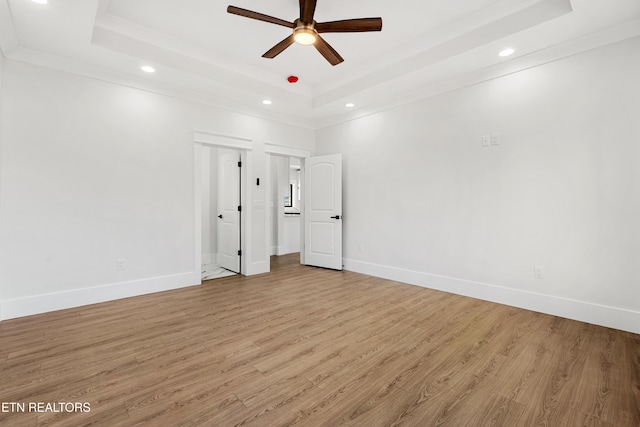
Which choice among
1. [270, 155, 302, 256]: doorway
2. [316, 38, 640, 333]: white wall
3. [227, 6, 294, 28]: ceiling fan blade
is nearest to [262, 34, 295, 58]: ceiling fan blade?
[227, 6, 294, 28]: ceiling fan blade

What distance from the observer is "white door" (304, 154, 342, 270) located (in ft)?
17.3

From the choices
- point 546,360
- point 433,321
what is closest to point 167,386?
point 433,321

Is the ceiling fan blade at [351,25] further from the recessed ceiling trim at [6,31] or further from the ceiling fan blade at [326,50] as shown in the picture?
the recessed ceiling trim at [6,31]

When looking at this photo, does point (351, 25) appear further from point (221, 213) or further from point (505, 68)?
point (221, 213)

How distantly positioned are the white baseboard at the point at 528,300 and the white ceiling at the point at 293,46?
8.69 feet

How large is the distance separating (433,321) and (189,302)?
9.44ft

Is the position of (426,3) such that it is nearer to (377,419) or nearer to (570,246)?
(570,246)

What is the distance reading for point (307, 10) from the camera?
7.97 ft

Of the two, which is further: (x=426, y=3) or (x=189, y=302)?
(x=189, y=302)

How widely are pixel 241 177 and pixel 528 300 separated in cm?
448

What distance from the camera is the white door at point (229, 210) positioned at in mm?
5098

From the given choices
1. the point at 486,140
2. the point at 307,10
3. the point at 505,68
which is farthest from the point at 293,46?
the point at 486,140

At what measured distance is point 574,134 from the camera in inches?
118

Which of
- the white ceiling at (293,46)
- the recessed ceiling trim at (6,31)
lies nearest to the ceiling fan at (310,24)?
the white ceiling at (293,46)
